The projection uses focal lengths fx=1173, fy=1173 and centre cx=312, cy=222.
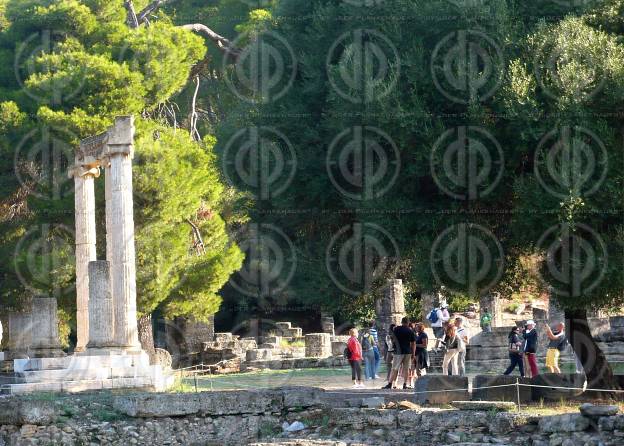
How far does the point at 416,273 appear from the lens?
18.7 metres

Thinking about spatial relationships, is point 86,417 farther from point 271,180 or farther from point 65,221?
point 65,221

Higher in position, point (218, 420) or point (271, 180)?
point (271, 180)

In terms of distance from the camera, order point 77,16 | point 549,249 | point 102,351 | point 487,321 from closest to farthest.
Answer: point 549,249, point 102,351, point 487,321, point 77,16

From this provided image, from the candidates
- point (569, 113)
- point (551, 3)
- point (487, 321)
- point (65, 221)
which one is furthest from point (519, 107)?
point (65, 221)

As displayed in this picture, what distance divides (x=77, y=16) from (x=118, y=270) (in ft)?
44.5

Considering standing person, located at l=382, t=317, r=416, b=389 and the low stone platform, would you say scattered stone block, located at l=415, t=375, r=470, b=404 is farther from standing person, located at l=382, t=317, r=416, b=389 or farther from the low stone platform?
the low stone platform

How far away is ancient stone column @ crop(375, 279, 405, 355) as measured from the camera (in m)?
28.5

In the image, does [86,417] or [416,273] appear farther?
[416,273]

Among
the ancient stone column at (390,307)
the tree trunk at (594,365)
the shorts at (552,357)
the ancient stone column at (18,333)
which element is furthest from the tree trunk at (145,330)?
the tree trunk at (594,365)
